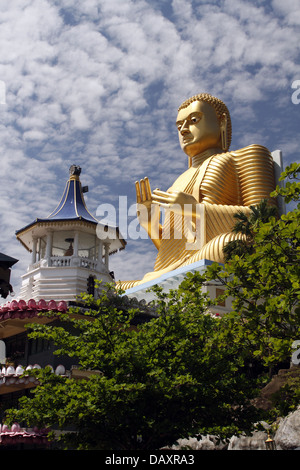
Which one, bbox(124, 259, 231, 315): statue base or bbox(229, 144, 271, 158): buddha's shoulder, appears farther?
bbox(229, 144, 271, 158): buddha's shoulder

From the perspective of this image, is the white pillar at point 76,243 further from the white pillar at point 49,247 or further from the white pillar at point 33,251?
the white pillar at point 33,251

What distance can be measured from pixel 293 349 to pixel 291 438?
6.35 meters

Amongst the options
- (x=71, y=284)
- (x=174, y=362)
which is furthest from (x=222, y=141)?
(x=174, y=362)

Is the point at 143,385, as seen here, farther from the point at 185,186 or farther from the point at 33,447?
the point at 185,186

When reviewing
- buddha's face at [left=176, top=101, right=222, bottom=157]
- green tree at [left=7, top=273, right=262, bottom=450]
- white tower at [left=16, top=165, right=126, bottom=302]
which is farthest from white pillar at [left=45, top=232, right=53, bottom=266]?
green tree at [left=7, top=273, right=262, bottom=450]

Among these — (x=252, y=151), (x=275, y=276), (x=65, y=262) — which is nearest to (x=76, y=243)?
(x=65, y=262)

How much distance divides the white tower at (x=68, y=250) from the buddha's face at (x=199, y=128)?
7.12m

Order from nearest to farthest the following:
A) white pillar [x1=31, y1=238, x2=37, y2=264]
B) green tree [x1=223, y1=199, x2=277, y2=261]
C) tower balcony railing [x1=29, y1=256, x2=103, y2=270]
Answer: green tree [x1=223, y1=199, x2=277, y2=261] → tower balcony railing [x1=29, y1=256, x2=103, y2=270] → white pillar [x1=31, y1=238, x2=37, y2=264]

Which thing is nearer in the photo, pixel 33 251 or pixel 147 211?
pixel 33 251

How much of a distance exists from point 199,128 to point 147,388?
75.4 feet

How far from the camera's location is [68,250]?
2852 centimetres

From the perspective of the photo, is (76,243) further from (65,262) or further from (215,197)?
(215,197)

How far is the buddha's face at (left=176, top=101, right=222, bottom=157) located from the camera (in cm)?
3148

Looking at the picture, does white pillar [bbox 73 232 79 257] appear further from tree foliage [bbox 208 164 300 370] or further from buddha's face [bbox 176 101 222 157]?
tree foliage [bbox 208 164 300 370]
